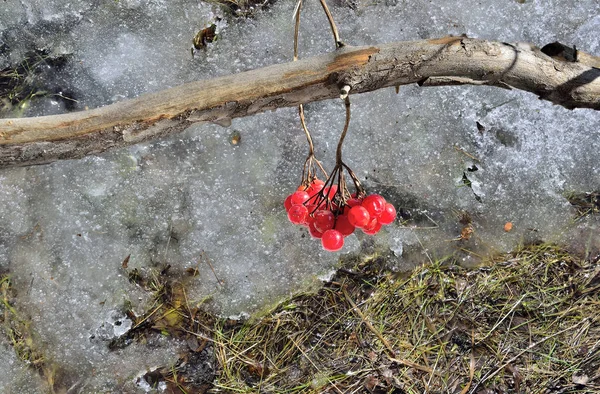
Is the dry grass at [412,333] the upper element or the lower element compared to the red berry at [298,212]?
lower

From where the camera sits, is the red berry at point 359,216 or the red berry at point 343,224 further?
the red berry at point 343,224

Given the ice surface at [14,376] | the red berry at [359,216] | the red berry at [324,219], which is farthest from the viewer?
the ice surface at [14,376]

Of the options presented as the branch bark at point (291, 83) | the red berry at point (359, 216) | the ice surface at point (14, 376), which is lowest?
the ice surface at point (14, 376)

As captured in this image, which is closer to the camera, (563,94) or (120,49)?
(563,94)

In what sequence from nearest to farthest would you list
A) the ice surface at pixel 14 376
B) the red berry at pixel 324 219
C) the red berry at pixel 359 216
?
1. the red berry at pixel 359 216
2. the red berry at pixel 324 219
3. the ice surface at pixel 14 376

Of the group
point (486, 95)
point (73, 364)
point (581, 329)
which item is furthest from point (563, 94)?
point (73, 364)

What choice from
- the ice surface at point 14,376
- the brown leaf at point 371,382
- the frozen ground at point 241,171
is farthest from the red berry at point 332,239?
the ice surface at point 14,376

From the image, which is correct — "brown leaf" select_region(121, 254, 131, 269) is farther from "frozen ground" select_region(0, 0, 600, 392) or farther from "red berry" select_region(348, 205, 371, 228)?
"red berry" select_region(348, 205, 371, 228)

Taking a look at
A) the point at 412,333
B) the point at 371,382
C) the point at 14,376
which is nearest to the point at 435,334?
the point at 412,333

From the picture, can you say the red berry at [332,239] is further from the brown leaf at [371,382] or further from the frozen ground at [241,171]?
the brown leaf at [371,382]

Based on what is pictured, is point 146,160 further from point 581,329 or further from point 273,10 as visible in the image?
point 581,329
